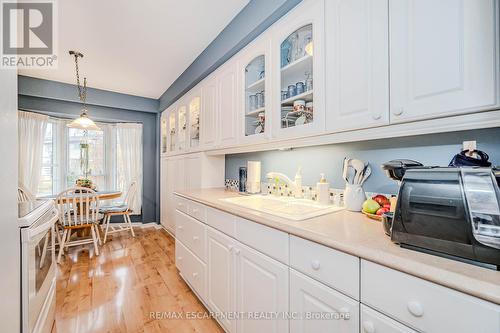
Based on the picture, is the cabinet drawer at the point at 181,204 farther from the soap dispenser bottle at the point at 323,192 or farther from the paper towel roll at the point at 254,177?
the soap dispenser bottle at the point at 323,192

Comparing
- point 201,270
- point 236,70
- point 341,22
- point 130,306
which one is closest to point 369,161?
point 341,22

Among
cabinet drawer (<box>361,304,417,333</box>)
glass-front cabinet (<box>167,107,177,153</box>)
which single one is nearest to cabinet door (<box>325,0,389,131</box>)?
cabinet drawer (<box>361,304,417,333</box>)

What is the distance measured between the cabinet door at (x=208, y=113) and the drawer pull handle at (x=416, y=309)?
1.97 m

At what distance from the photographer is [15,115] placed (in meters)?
0.99

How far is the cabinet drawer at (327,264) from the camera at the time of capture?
2.56 ft

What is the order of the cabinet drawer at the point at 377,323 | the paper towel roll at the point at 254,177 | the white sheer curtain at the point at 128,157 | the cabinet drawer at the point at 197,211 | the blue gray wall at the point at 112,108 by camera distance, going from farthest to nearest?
1. the white sheer curtain at the point at 128,157
2. the blue gray wall at the point at 112,108
3. the paper towel roll at the point at 254,177
4. the cabinet drawer at the point at 197,211
5. the cabinet drawer at the point at 377,323

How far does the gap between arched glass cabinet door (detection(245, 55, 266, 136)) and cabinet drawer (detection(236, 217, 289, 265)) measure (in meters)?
0.75

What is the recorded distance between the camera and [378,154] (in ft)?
4.20

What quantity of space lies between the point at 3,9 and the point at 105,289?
2253mm

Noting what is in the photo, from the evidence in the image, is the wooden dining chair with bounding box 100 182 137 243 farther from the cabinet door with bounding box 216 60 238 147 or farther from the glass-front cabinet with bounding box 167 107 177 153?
the cabinet door with bounding box 216 60 238 147

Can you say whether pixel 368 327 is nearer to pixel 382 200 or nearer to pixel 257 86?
pixel 382 200

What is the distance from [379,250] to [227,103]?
1.75m

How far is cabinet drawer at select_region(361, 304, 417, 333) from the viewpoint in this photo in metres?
0.67

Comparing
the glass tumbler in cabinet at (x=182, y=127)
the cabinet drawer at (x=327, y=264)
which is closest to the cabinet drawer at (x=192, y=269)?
the cabinet drawer at (x=327, y=264)
